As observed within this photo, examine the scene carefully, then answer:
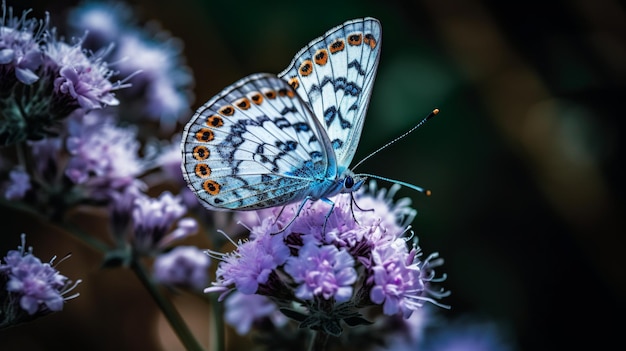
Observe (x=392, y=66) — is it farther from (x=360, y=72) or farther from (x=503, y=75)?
(x=360, y=72)

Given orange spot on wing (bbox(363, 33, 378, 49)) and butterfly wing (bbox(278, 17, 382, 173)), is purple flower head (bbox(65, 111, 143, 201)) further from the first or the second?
orange spot on wing (bbox(363, 33, 378, 49))

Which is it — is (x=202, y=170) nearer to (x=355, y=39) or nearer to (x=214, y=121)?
(x=214, y=121)

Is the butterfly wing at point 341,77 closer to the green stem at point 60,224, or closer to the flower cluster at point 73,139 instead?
the flower cluster at point 73,139

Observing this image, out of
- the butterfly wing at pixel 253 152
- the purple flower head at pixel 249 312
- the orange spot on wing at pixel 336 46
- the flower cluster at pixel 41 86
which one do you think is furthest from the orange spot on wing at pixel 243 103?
the purple flower head at pixel 249 312

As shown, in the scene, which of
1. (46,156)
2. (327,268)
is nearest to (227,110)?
(327,268)

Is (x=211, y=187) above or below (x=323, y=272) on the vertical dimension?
above

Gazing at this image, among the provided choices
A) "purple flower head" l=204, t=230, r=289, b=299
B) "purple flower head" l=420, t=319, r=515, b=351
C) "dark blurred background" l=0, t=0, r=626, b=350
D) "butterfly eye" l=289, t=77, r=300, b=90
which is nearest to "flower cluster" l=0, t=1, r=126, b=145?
"butterfly eye" l=289, t=77, r=300, b=90

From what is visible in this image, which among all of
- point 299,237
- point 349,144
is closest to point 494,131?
point 349,144
